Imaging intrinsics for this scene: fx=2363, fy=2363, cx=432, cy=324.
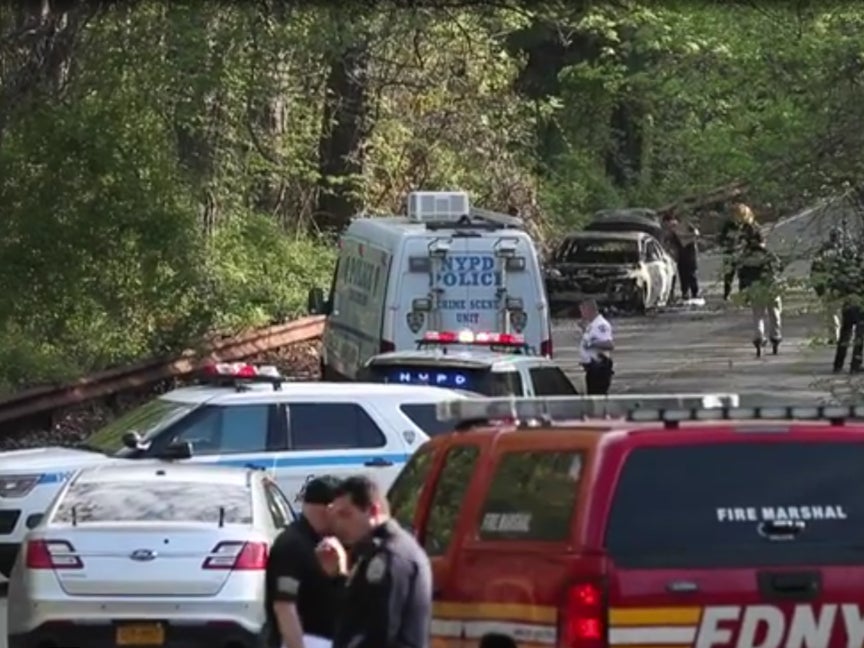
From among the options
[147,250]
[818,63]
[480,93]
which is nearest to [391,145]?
[480,93]

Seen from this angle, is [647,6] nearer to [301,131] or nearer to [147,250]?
[147,250]

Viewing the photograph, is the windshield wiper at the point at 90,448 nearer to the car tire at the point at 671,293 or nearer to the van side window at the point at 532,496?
the van side window at the point at 532,496

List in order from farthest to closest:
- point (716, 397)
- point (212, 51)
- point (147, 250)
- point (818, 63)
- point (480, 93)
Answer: point (480, 93) < point (212, 51) < point (147, 250) < point (818, 63) < point (716, 397)

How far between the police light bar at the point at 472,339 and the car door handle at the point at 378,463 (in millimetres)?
4715

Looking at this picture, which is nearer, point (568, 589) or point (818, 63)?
point (568, 589)

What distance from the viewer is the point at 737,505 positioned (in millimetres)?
9734

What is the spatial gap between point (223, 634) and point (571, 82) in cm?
3764

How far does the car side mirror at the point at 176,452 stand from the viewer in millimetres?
17719

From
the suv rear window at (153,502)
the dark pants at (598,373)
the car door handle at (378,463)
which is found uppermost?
the suv rear window at (153,502)

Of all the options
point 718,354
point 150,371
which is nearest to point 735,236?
point 150,371

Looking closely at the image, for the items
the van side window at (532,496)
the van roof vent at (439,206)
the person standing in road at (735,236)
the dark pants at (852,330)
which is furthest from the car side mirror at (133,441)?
the van roof vent at (439,206)

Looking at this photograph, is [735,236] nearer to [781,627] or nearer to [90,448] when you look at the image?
[90,448]

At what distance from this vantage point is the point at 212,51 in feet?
105

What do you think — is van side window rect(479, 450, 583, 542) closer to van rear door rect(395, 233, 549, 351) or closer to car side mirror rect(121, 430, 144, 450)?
car side mirror rect(121, 430, 144, 450)
